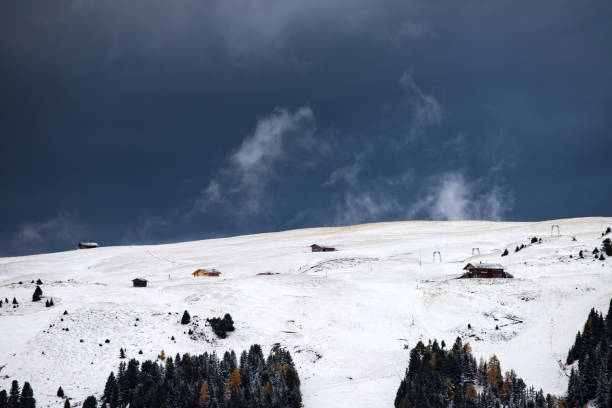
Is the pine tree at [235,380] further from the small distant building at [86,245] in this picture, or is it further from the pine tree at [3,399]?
the small distant building at [86,245]

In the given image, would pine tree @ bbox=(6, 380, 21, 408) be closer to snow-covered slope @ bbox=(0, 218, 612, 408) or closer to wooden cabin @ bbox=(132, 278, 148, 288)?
snow-covered slope @ bbox=(0, 218, 612, 408)

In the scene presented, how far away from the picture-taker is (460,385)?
31.1 m

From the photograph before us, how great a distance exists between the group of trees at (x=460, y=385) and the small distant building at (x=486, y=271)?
2346 cm

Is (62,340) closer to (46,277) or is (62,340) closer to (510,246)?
(46,277)

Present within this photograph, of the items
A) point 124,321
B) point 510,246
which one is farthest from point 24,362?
point 510,246

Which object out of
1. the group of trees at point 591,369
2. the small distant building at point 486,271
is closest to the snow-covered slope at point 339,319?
the group of trees at point 591,369

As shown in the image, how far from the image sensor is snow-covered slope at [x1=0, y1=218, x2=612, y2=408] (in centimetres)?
3425

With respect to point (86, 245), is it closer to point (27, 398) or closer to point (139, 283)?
point (139, 283)

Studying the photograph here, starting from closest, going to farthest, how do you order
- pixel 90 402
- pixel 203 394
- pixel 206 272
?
pixel 90 402 → pixel 203 394 → pixel 206 272

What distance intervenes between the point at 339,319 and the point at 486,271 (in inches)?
830

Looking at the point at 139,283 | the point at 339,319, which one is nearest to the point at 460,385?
the point at 339,319

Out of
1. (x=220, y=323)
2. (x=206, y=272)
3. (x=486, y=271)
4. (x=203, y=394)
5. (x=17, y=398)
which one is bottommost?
(x=203, y=394)

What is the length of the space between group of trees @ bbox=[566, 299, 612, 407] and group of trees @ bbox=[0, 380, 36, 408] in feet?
104

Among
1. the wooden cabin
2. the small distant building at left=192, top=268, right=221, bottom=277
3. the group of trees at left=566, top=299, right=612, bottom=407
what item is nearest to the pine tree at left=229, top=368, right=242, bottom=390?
the group of trees at left=566, top=299, right=612, bottom=407
